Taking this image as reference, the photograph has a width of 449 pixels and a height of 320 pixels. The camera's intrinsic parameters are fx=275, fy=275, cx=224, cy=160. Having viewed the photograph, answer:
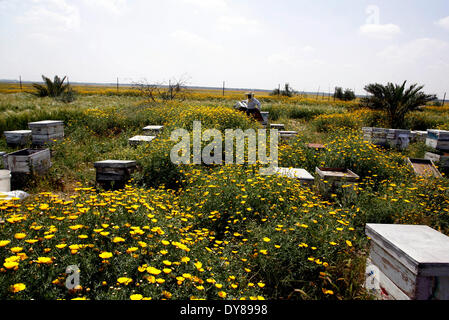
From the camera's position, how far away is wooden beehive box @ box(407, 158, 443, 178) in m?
5.58

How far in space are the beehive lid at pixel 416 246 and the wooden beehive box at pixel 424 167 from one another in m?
3.80

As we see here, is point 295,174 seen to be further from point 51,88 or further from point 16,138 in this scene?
point 51,88

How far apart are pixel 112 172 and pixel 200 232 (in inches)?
116

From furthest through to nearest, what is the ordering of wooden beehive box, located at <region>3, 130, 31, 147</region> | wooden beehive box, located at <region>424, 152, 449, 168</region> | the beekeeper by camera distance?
the beekeeper, wooden beehive box, located at <region>3, 130, 31, 147</region>, wooden beehive box, located at <region>424, 152, 449, 168</region>

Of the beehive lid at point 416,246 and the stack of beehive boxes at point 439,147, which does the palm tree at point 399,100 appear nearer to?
the stack of beehive boxes at point 439,147

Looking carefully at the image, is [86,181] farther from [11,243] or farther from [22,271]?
[22,271]

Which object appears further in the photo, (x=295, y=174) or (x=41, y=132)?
(x=41, y=132)

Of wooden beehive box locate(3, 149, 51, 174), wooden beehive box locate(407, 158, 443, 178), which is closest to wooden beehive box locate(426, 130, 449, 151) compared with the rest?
wooden beehive box locate(407, 158, 443, 178)

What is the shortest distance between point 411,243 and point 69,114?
34.3 ft

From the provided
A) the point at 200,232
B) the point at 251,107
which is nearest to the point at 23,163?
the point at 200,232

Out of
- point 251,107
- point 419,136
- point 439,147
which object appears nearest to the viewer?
point 439,147

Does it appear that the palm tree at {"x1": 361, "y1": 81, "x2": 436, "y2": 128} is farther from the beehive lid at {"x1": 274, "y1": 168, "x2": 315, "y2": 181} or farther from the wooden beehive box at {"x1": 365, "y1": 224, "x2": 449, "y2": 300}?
the wooden beehive box at {"x1": 365, "y1": 224, "x2": 449, "y2": 300}

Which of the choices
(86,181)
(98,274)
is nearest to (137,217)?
(98,274)

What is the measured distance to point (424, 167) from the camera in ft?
20.0
